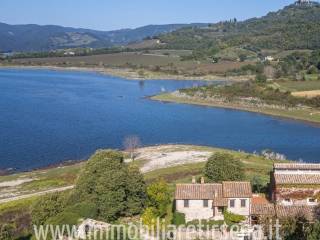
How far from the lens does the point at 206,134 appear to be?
8069 centimetres

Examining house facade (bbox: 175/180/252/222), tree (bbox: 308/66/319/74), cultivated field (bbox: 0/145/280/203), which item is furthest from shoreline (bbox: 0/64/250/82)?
house facade (bbox: 175/180/252/222)

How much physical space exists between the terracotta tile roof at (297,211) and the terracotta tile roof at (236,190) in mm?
1778

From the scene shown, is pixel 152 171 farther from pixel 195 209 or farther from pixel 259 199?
pixel 195 209

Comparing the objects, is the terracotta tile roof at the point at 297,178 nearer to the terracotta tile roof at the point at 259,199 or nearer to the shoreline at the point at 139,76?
the terracotta tile roof at the point at 259,199

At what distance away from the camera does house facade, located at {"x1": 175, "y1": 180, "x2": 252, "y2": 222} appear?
30359 mm

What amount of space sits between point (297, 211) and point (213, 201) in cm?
440

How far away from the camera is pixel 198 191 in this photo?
31.2 m

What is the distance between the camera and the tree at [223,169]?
36031mm

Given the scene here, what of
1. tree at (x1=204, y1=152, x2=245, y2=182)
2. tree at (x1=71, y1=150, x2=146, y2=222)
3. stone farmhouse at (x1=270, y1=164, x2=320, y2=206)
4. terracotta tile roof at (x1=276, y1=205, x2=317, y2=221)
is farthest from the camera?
tree at (x1=204, y1=152, x2=245, y2=182)

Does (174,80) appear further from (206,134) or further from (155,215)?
(155,215)

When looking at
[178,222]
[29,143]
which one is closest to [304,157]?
[29,143]

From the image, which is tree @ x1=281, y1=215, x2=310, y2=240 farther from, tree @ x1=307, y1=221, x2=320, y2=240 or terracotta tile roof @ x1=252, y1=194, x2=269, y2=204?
terracotta tile roof @ x1=252, y1=194, x2=269, y2=204

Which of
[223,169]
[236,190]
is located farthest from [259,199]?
[223,169]

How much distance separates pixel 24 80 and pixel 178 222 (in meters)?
133
